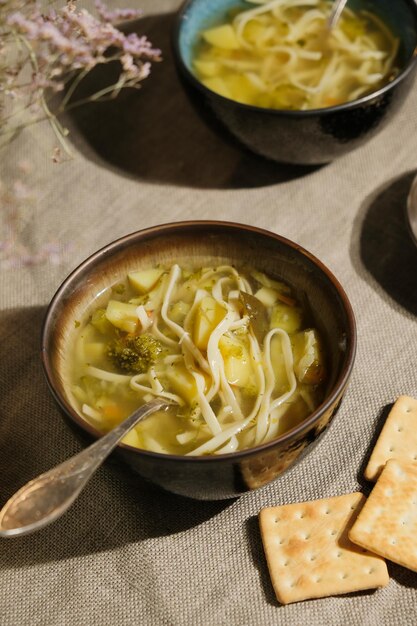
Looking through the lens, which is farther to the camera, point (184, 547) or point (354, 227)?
point (354, 227)

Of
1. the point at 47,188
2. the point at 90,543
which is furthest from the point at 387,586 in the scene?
the point at 47,188

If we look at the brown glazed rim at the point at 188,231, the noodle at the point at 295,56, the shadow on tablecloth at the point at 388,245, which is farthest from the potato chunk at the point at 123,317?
the noodle at the point at 295,56

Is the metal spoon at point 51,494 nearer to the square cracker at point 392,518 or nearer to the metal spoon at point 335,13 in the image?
the square cracker at point 392,518

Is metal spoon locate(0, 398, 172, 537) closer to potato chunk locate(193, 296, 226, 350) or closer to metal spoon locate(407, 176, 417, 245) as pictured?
potato chunk locate(193, 296, 226, 350)

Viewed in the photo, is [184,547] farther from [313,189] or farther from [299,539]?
[313,189]

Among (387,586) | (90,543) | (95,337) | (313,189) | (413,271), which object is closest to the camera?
(387,586)

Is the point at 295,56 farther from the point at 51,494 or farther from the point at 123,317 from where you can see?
the point at 51,494
